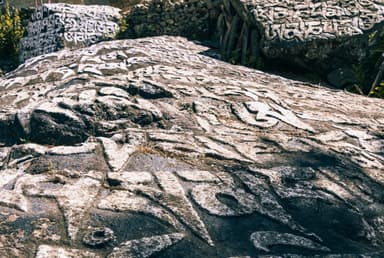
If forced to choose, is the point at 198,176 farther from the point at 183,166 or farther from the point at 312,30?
the point at 312,30

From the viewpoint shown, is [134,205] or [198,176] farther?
[198,176]

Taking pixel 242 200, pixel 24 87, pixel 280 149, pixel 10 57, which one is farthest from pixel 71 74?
pixel 10 57

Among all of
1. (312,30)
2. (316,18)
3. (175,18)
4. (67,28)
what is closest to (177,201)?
(312,30)

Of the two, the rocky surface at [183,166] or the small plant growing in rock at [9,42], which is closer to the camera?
the rocky surface at [183,166]

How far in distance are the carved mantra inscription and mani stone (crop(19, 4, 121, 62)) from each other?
2.60 m

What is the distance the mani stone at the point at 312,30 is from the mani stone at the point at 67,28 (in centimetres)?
242

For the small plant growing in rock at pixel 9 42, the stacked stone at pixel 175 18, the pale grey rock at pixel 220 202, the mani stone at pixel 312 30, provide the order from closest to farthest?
1. the pale grey rock at pixel 220 202
2. the mani stone at pixel 312 30
3. the stacked stone at pixel 175 18
4. the small plant growing in rock at pixel 9 42

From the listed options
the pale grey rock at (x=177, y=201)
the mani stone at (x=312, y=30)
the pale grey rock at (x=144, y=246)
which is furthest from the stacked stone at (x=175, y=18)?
the pale grey rock at (x=144, y=246)

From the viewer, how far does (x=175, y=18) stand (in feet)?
26.1

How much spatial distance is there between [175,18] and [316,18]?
263 cm

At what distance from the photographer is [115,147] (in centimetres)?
313

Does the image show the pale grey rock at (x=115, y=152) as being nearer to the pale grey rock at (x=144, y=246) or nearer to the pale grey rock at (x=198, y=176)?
the pale grey rock at (x=198, y=176)

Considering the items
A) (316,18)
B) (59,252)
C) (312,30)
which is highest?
(316,18)

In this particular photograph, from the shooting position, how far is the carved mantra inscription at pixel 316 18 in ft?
18.7
